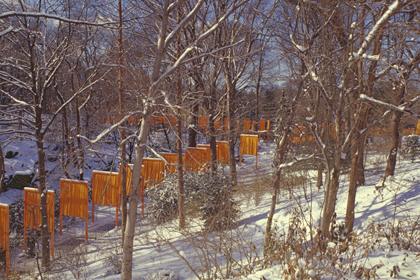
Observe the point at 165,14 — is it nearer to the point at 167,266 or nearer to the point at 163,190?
the point at 167,266

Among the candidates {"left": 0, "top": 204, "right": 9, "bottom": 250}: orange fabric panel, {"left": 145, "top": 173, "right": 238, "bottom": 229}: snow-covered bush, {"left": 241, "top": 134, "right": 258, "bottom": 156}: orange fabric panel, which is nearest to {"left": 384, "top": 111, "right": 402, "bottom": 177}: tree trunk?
{"left": 145, "top": 173, "right": 238, "bottom": 229}: snow-covered bush

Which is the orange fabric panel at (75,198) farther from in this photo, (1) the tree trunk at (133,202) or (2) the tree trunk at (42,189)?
(1) the tree trunk at (133,202)

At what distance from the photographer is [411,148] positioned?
1431 cm

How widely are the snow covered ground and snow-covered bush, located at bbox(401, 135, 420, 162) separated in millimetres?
1765

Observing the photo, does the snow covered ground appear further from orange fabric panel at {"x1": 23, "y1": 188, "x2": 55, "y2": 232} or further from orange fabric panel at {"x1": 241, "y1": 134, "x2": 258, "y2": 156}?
orange fabric panel at {"x1": 241, "y1": 134, "x2": 258, "y2": 156}

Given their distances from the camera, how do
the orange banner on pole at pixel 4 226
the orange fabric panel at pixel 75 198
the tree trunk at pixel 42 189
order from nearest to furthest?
the orange banner on pole at pixel 4 226 → the tree trunk at pixel 42 189 → the orange fabric panel at pixel 75 198

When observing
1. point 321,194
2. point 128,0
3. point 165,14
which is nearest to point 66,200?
point 128,0

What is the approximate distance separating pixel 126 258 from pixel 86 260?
13.5 ft

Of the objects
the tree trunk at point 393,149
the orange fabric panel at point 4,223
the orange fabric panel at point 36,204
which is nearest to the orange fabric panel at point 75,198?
the orange fabric panel at point 36,204

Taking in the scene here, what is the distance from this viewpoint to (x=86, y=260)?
862 centimetres

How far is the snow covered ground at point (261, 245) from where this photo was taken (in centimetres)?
405

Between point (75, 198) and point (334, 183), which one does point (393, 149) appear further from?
point (75, 198)

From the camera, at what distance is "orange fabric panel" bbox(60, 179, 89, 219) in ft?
30.0

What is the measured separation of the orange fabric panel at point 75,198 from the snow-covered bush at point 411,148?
42.1 feet
